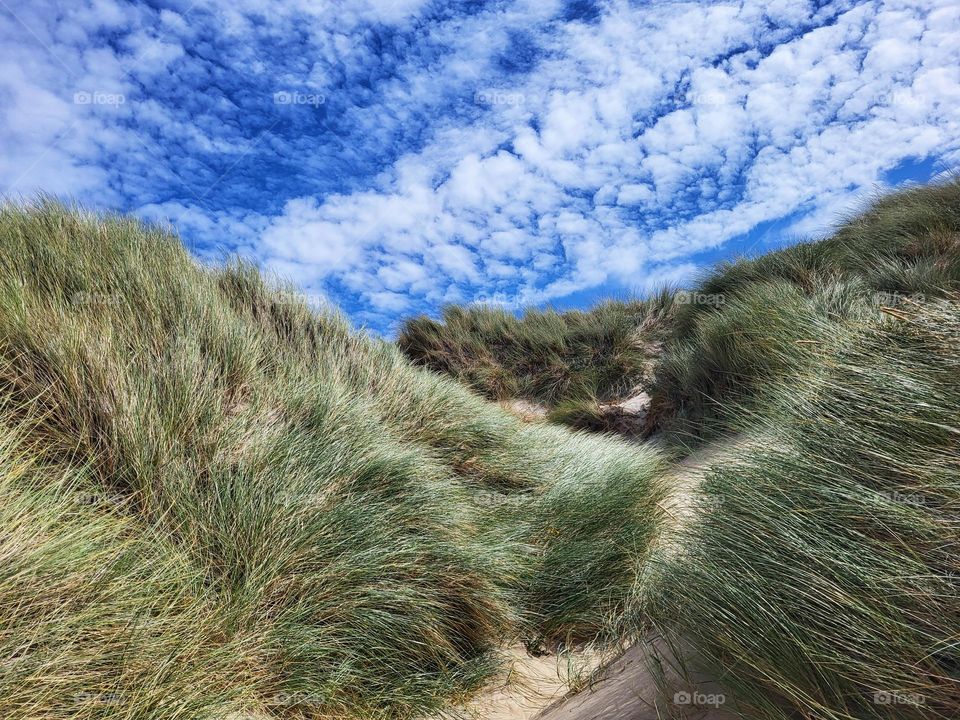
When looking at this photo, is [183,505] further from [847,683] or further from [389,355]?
[389,355]

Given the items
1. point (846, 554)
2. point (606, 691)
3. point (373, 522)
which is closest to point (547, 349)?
point (373, 522)

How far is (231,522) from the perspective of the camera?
2713mm

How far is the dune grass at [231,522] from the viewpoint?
1.97 metres

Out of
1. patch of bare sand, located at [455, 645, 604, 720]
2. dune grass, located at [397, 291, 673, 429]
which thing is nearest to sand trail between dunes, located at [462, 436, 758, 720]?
patch of bare sand, located at [455, 645, 604, 720]

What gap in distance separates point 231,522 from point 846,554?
2.70 meters

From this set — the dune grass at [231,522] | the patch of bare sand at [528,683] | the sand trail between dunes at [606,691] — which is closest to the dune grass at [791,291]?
the dune grass at [231,522]

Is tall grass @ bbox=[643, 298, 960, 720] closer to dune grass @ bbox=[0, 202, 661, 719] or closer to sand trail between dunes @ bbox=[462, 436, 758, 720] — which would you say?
sand trail between dunes @ bbox=[462, 436, 758, 720]

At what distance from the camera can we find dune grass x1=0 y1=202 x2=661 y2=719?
1.97 metres

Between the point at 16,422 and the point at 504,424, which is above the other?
the point at 16,422

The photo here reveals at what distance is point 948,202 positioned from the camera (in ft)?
27.9

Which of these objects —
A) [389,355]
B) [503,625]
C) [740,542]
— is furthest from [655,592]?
[389,355]

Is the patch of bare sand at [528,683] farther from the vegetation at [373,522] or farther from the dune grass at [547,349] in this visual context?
the dune grass at [547,349]

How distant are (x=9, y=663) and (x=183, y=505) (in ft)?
3.45

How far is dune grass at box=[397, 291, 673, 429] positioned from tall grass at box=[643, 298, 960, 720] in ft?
25.6
